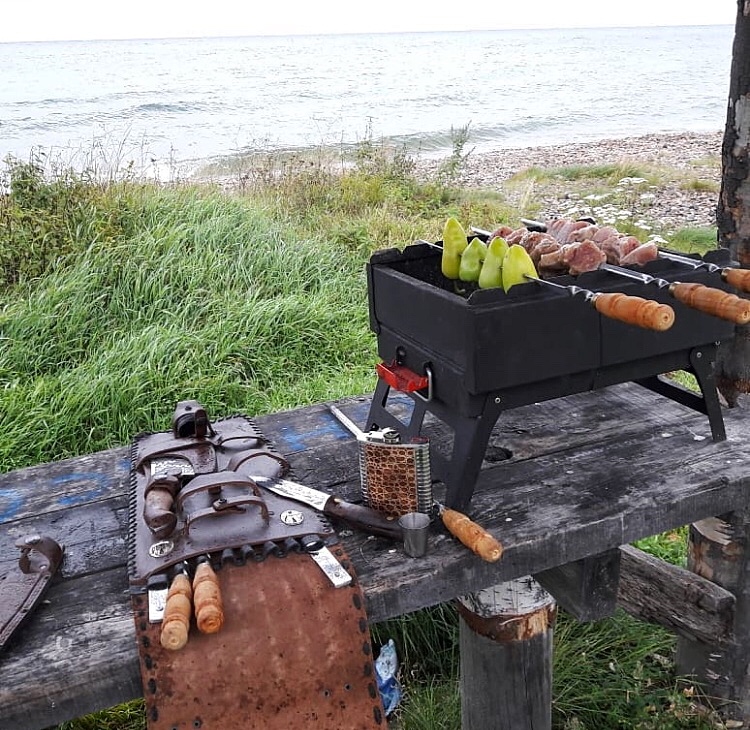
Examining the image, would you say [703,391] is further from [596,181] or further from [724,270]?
[596,181]

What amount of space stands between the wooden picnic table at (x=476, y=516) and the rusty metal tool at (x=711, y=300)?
1.66 ft

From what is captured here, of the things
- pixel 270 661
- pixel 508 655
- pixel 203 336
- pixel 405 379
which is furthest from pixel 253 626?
pixel 203 336

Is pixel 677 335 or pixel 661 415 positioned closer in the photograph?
pixel 677 335

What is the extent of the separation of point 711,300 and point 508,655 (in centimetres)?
116

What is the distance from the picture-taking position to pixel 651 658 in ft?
9.66

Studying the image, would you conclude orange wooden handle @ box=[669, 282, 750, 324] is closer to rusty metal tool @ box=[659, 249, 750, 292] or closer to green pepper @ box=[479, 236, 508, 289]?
rusty metal tool @ box=[659, 249, 750, 292]

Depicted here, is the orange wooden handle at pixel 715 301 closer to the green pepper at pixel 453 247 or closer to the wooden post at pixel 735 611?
the green pepper at pixel 453 247

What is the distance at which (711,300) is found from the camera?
4.95 ft

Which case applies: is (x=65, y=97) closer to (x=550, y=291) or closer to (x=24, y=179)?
(x=24, y=179)

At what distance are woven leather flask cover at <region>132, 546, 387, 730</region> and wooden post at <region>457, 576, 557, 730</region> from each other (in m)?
0.67

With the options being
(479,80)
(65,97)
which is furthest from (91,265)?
(479,80)

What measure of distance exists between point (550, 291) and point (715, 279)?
0.44m

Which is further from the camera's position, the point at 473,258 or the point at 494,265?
the point at 473,258

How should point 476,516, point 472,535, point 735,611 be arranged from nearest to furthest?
point 472,535 → point 476,516 → point 735,611
